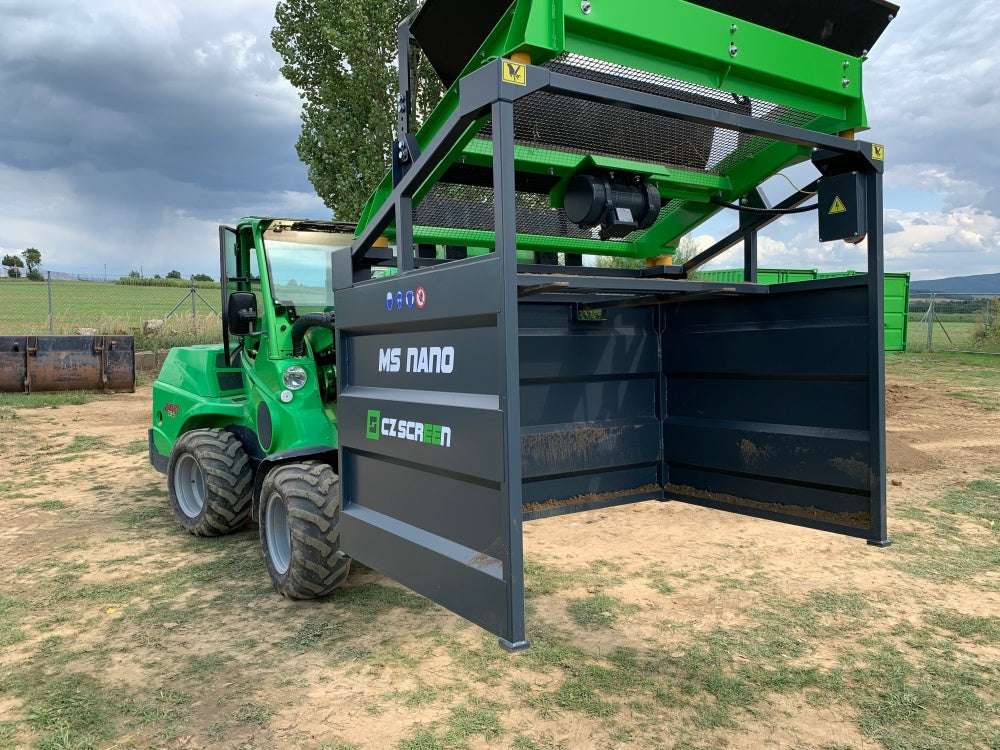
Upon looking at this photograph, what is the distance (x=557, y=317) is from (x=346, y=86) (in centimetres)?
876

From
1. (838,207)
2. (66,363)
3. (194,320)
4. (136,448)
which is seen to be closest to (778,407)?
(838,207)

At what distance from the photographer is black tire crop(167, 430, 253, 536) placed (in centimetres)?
527

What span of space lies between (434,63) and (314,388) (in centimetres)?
201

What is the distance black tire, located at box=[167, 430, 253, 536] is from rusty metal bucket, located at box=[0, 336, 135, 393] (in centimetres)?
976

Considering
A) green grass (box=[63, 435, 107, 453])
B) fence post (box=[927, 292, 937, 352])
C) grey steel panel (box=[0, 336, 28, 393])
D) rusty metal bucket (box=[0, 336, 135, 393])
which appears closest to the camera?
green grass (box=[63, 435, 107, 453])

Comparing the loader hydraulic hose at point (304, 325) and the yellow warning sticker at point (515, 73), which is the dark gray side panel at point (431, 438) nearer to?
the yellow warning sticker at point (515, 73)

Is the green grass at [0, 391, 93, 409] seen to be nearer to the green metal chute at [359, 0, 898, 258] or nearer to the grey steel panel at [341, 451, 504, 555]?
the green metal chute at [359, 0, 898, 258]

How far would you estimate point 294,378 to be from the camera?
4.73 metres

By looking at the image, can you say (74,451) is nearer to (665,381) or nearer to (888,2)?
(665,381)

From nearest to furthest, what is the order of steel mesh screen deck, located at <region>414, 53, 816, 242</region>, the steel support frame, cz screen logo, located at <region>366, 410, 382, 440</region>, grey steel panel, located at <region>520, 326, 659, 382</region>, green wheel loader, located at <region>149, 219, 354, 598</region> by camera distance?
the steel support frame → cz screen logo, located at <region>366, 410, 382, 440</region> → steel mesh screen deck, located at <region>414, 53, 816, 242</region> → green wheel loader, located at <region>149, 219, 354, 598</region> → grey steel panel, located at <region>520, 326, 659, 382</region>

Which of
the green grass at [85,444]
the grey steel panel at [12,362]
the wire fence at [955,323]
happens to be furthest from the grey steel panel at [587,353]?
the wire fence at [955,323]

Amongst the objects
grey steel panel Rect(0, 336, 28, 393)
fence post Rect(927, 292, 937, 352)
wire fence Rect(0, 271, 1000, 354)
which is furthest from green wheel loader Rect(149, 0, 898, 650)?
fence post Rect(927, 292, 937, 352)

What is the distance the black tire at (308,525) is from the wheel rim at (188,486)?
61.5 inches

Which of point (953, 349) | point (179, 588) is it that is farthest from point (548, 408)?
point (953, 349)
